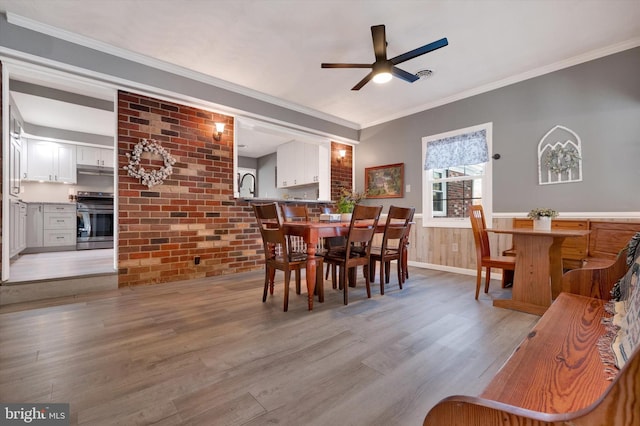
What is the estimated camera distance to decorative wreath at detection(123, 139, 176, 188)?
322 cm

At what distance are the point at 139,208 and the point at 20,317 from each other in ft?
4.61

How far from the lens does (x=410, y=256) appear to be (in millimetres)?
→ 4637

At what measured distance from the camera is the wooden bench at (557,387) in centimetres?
47

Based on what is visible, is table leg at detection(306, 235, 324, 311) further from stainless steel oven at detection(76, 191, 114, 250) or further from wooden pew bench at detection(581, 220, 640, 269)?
stainless steel oven at detection(76, 191, 114, 250)

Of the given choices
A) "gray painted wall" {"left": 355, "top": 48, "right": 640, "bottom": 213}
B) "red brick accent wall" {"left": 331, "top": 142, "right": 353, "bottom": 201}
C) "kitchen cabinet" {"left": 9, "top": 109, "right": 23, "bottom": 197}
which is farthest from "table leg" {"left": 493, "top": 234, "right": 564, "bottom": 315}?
A: "kitchen cabinet" {"left": 9, "top": 109, "right": 23, "bottom": 197}

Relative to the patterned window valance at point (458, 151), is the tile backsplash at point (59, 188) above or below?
below

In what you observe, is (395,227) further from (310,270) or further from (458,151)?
(458,151)

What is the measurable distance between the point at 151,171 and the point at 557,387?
3832 mm

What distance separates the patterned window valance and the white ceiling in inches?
28.3

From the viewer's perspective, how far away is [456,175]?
4223mm

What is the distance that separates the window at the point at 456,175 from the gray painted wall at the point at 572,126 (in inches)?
4.7

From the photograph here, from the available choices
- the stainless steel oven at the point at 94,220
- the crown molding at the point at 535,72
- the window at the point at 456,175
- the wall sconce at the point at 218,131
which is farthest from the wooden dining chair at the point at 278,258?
the stainless steel oven at the point at 94,220

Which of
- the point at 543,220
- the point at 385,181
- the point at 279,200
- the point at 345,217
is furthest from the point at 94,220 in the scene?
the point at 543,220

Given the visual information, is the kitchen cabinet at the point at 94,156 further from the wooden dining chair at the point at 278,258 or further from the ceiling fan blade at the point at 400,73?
the ceiling fan blade at the point at 400,73
